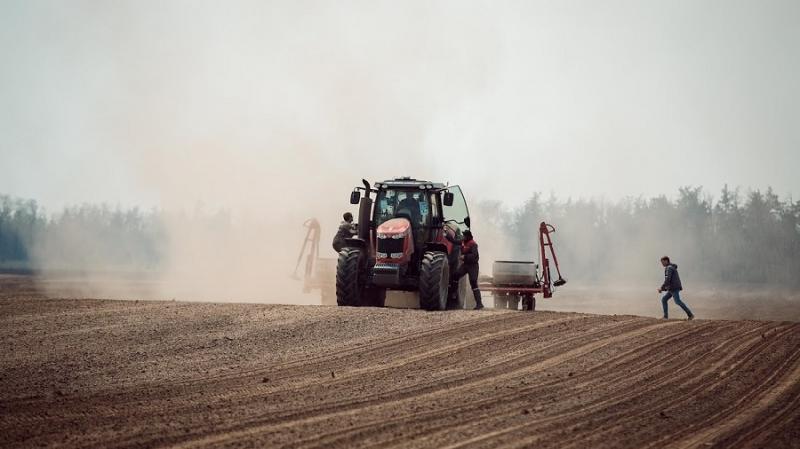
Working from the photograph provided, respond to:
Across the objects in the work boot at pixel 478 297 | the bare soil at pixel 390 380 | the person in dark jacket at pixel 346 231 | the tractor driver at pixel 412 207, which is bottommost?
the bare soil at pixel 390 380

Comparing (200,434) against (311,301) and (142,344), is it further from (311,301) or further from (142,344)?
(311,301)

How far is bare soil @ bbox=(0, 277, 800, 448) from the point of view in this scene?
8484 millimetres

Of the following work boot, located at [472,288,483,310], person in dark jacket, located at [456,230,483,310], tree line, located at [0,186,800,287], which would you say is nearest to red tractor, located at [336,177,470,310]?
person in dark jacket, located at [456,230,483,310]

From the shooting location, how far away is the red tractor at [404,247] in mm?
18016

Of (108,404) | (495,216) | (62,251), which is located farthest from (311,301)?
(62,251)

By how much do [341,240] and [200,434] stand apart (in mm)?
11632

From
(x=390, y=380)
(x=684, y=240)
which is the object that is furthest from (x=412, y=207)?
(x=684, y=240)

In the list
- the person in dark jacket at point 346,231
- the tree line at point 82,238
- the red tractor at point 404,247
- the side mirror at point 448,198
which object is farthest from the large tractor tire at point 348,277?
the tree line at point 82,238

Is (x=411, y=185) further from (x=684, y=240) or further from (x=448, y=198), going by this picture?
(x=684, y=240)

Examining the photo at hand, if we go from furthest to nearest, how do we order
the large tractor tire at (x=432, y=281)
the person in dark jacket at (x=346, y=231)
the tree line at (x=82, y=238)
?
the tree line at (x=82, y=238) → the person in dark jacket at (x=346, y=231) → the large tractor tire at (x=432, y=281)

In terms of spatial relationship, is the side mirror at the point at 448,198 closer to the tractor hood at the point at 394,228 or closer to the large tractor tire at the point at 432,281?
the tractor hood at the point at 394,228

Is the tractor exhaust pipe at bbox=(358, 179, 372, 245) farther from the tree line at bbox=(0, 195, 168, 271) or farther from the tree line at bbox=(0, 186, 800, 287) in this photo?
the tree line at bbox=(0, 195, 168, 271)

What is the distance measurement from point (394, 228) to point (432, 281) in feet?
5.02

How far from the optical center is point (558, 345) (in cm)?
1400
